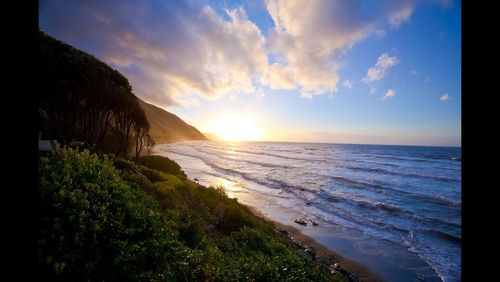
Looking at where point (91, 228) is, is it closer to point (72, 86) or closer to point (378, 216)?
point (72, 86)

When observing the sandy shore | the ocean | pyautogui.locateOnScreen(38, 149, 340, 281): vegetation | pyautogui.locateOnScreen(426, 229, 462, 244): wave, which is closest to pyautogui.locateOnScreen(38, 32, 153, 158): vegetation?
pyautogui.locateOnScreen(38, 149, 340, 281): vegetation

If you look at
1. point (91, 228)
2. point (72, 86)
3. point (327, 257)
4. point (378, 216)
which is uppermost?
point (72, 86)

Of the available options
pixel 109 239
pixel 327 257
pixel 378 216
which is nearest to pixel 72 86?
pixel 109 239

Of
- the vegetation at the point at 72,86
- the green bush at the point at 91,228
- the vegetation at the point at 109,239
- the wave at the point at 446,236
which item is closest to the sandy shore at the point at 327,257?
the vegetation at the point at 109,239

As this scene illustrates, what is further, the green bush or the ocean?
the ocean

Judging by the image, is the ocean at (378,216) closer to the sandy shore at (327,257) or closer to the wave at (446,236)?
the wave at (446,236)

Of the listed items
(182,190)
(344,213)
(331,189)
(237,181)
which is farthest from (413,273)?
(237,181)

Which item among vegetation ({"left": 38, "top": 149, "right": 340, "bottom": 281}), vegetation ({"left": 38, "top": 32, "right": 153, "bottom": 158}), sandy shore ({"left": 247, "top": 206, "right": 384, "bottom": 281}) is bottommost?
sandy shore ({"left": 247, "top": 206, "right": 384, "bottom": 281})

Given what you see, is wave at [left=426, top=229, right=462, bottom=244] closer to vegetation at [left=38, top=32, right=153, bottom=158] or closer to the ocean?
the ocean

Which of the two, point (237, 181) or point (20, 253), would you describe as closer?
point (20, 253)

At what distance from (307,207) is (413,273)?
39.8ft

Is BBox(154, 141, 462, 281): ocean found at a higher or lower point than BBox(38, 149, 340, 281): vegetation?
lower

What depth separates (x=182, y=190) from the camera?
14984 millimetres

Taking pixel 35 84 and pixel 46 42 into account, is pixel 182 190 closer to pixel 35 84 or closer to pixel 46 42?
pixel 46 42
